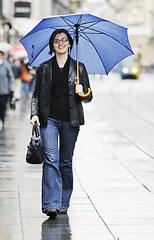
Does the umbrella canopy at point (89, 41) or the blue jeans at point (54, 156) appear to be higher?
the umbrella canopy at point (89, 41)

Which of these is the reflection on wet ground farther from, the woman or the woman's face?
the woman's face

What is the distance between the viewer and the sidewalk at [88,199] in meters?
6.69

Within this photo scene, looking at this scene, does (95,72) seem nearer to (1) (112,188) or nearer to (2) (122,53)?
(2) (122,53)

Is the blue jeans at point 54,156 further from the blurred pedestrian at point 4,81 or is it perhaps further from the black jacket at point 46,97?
the blurred pedestrian at point 4,81

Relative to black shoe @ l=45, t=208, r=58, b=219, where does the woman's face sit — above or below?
above

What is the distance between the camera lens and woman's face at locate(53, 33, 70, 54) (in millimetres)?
7285

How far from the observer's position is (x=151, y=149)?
13977 mm

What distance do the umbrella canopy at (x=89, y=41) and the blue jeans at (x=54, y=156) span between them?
0.88 meters

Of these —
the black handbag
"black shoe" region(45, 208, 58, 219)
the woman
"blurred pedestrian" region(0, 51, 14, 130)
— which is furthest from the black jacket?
"blurred pedestrian" region(0, 51, 14, 130)

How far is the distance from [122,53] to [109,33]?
1.02 ft

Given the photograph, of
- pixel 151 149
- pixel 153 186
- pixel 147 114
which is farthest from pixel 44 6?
pixel 153 186

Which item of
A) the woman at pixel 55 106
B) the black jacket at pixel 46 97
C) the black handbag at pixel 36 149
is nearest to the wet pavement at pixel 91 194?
the woman at pixel 55 106

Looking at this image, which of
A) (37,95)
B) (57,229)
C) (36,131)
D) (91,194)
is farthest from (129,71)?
(57,229)

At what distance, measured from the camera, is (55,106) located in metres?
7.30
